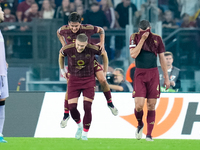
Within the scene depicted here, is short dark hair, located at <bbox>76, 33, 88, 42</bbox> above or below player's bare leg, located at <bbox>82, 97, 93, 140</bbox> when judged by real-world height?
above

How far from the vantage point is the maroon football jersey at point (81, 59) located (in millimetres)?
8422

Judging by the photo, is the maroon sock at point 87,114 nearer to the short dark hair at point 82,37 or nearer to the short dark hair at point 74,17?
the short dark hair at point 82,37

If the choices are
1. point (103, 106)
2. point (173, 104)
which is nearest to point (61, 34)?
point (103, 106)

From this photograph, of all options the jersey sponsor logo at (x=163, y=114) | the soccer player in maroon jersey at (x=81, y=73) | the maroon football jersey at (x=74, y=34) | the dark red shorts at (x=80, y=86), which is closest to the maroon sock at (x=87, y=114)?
the soccer player in maroon jersey at (x=81, y=73)

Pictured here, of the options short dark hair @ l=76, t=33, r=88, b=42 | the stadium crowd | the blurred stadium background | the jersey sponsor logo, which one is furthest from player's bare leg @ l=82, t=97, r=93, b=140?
the stadium crowd

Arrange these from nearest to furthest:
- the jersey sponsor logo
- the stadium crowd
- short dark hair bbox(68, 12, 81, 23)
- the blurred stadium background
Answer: short dark hair bbox(68, 12, 81, 23) < the jersey sponsor logo < the blurred stadium background < the stadium crowd

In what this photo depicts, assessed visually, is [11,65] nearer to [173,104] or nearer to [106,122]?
[106,122]

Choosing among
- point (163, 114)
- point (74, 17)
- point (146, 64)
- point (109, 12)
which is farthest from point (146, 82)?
point (109, 12)

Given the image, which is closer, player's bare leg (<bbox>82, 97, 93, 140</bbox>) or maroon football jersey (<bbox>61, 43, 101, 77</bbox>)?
maroon football jersey (<bbox>61, 43, 101, 77</bbox>)

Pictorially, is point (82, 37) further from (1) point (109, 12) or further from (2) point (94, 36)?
(1) point (109, 12)

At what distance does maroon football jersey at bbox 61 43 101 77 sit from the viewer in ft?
27.6

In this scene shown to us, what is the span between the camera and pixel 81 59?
8422 mm

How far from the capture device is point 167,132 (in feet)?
33.9

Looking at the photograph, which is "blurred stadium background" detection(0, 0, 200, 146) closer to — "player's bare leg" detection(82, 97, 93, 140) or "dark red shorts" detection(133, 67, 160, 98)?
"dark red shorts" detection(133, 67, 160, 98)
